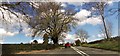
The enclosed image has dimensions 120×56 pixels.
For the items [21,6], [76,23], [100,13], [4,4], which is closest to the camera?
[4,4]

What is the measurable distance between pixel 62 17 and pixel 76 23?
187 centimetres

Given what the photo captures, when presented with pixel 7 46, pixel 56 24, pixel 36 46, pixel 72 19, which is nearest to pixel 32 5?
pixel 7 46

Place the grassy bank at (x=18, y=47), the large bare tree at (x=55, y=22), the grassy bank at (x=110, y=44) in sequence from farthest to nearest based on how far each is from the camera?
the large bare tree at (x=55, y=22) < the grassy bank at (x=110, y=44) < the grassy bank at (x=18, y=47)

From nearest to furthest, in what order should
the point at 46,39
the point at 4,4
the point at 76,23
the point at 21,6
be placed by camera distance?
the point at 4,4 → the point at 21,6 → the point at 46,39 → the point at 76,23

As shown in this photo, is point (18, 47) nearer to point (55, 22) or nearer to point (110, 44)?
point (110, 44)

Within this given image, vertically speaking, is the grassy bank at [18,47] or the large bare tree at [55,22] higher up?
the large bare tree at [55,22]

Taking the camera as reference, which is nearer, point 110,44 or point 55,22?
point 110,44

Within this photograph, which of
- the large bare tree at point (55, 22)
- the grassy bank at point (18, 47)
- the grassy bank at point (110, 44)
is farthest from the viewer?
the large bare tree at point (55, 22)

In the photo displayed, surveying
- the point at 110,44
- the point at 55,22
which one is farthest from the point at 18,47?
the point at 55,22

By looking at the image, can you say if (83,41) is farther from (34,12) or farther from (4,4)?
(4,4)

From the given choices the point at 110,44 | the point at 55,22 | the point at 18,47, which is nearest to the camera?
the point at 18,47

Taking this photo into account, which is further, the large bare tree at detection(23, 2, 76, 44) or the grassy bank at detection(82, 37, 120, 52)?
the large bare tree at detection(23, 2, 76, 44)

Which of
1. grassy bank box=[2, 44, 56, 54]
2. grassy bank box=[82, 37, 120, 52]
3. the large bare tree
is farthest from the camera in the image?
the large bare tree

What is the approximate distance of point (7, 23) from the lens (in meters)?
14.4
